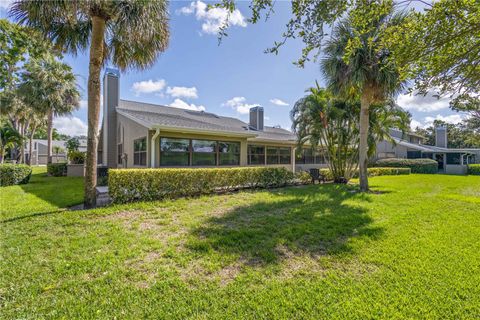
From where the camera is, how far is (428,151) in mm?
28125

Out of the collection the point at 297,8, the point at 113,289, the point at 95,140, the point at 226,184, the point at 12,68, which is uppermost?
the point at 297,8

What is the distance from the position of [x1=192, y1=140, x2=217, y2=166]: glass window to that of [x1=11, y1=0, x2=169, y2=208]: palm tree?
472cm

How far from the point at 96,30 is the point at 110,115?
1008 cm

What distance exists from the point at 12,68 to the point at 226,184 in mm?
7842

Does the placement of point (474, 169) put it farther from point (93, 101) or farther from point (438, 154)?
point (93, 101)

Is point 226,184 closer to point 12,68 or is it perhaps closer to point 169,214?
point 169,214

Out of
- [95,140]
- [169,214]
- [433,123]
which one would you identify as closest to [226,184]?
[169,214]

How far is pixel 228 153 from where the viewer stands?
1370cm

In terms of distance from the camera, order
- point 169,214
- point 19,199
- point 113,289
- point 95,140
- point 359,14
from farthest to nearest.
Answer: point 19,199, point 95,140, point 169,214, point 359,14, point 113,289

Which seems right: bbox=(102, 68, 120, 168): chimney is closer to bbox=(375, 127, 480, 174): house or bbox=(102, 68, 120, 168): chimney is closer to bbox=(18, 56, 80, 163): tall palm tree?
bbox=(18, 56, 80, 163): tall palm tree

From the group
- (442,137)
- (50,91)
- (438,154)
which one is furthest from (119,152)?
(442,137)

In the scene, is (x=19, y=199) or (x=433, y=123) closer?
(x=19, y=199)

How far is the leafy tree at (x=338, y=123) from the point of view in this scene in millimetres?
14125

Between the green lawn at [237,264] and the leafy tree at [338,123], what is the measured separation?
8.09 m
